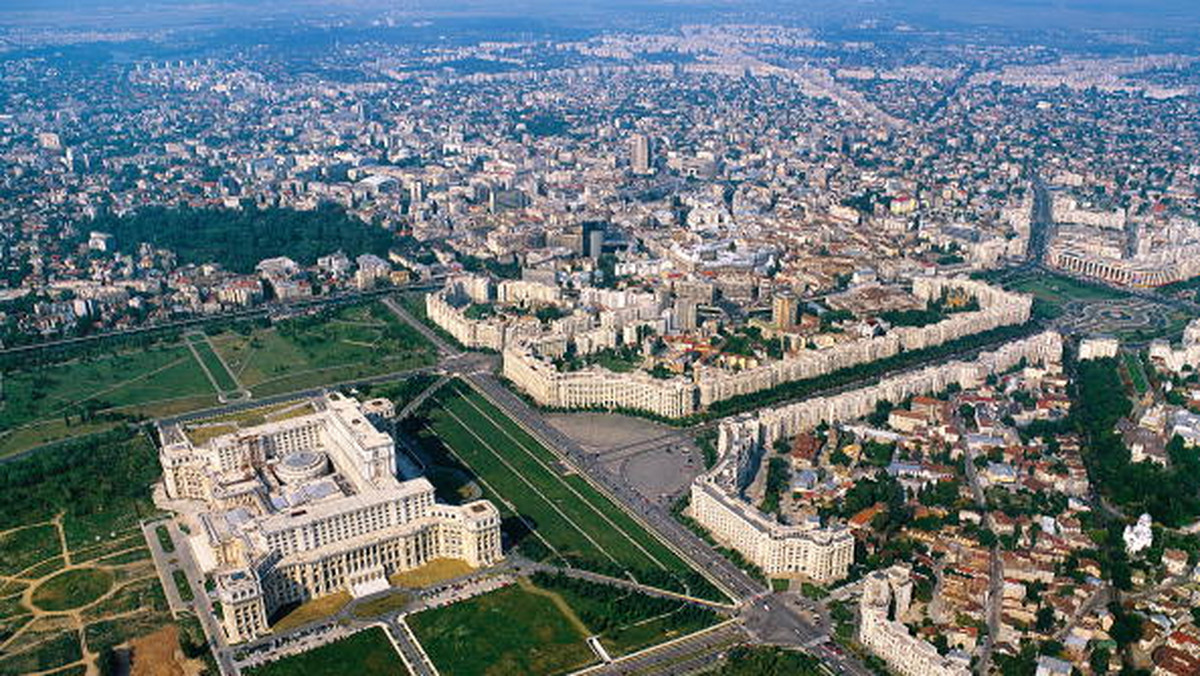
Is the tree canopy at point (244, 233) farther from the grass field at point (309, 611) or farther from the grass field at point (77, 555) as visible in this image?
the grass field at point (309, 611)

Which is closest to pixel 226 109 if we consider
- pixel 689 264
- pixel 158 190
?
pixel 158 190

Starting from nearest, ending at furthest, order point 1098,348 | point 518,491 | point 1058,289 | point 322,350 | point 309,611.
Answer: point 309,611 → point 518,491 → point 1098,348 → point 322,350 → point 1058,289

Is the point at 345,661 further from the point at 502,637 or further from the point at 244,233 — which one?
the point at 244,233

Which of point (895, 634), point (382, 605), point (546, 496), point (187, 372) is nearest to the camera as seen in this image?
point (895, 634)

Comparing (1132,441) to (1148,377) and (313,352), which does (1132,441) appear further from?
(313,352)

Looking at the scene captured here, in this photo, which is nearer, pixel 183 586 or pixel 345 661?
pixel 345 661

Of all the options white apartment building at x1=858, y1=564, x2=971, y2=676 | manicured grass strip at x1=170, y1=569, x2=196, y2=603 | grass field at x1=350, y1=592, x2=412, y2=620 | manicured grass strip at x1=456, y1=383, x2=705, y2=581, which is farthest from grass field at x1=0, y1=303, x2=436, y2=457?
white apartment building at x1=858, y1=564, x2=971, y2=676

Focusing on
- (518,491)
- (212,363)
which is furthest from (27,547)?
(212,363)
